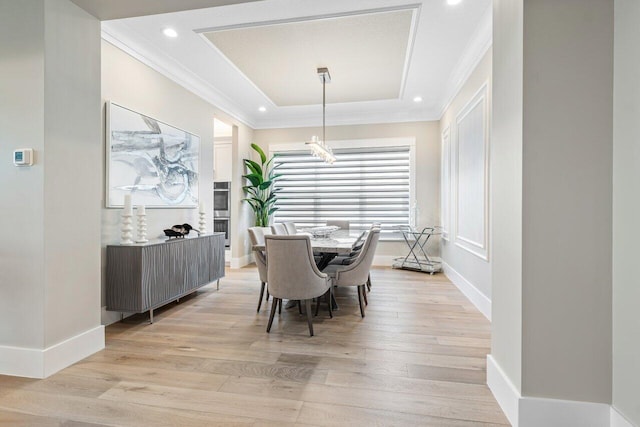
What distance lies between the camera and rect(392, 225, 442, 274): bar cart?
547 cm

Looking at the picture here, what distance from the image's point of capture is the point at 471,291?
12.5 feet

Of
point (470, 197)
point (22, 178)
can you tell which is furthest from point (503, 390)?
point (22, 178)

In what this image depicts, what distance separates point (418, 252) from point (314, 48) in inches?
156

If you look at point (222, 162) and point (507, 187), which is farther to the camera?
point (222, 162)

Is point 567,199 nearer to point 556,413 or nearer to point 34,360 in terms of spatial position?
point 556,413

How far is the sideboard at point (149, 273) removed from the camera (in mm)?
2927

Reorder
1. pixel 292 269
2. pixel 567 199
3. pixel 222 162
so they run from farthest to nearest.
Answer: pixel 222 162
pixel 292 269
pixel 567 199

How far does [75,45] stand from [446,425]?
330cm

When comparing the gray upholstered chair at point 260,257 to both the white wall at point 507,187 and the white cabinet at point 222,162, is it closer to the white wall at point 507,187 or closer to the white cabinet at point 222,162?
the white wall at point 507,187

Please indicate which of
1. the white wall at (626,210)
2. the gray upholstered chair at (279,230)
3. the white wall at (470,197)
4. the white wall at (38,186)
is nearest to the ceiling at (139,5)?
the white wall at (38,186)

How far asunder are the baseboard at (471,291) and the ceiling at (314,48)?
2530 millimetres

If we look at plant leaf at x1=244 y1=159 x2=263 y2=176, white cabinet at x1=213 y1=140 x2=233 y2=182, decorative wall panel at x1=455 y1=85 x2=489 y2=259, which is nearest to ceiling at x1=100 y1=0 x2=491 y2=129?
decorative wall panel at x1=455 y1=85 x2=489 y2=259

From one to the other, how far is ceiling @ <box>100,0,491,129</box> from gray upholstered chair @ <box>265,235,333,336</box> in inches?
80.7

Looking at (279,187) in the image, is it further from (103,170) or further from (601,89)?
(601,89)
